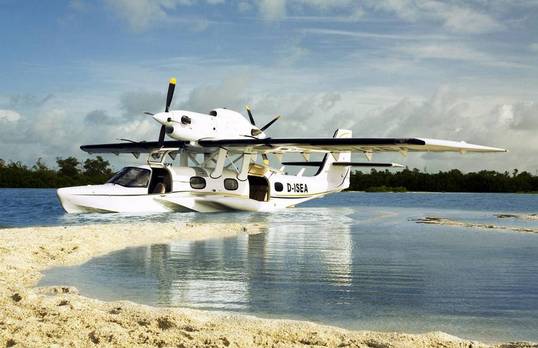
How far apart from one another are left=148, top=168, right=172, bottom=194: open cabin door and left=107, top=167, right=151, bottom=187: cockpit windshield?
0.31m

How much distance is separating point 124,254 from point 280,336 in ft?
19.8

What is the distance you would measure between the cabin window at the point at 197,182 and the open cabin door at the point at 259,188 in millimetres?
2607

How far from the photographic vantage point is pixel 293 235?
47.9 feet

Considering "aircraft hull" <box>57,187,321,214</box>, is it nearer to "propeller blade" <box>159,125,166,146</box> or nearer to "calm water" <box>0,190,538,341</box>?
"propeller blade" <box>159,125,166,146</box>

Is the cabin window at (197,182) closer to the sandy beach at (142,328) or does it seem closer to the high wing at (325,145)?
the high wing at (325,145)

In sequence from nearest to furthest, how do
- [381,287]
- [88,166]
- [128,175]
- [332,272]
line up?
[381,287] < [332,272] < [128,175] < [88,166]

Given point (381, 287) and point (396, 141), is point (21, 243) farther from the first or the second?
point (396, 141)

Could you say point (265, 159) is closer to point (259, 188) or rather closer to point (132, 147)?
point (259, 188)

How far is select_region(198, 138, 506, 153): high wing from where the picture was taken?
21984 mm

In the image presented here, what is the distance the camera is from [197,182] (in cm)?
2309

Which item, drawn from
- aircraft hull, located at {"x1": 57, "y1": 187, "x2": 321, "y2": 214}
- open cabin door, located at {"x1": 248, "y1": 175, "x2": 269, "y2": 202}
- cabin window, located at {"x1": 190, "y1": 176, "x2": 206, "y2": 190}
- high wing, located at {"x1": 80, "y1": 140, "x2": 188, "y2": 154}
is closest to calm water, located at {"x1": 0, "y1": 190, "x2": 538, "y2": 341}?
aircraft hull, located at {"x1": 57, "y1": 187, "x2": 321, "y2": 214}

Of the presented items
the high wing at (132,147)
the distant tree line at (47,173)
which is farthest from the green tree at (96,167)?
the high wing at (132,147)

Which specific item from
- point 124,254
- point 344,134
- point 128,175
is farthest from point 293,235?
point 344,134

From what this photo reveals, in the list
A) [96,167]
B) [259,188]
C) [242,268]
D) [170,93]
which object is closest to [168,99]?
[170,93]
